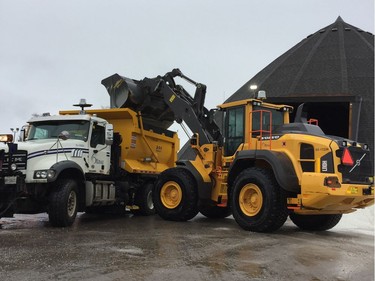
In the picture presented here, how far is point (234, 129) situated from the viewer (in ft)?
36.0

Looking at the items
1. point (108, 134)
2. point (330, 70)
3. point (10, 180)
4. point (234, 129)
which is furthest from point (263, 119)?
point (330, 70)

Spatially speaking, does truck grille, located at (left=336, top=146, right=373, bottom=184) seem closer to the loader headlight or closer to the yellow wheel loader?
the yellow wheel loader

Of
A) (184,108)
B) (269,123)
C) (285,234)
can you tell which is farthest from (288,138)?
(184,108)

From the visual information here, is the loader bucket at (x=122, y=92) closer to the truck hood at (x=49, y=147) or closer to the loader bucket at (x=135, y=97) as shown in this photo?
the loader bucket at (x=135, y=97)

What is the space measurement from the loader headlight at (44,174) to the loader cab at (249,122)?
425 cm

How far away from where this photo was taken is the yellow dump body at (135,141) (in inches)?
499

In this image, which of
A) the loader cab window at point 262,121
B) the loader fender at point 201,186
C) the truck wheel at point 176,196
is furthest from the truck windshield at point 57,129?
the loader cab window at point 262,121

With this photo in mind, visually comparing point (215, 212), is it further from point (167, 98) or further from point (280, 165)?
point (280, 165)

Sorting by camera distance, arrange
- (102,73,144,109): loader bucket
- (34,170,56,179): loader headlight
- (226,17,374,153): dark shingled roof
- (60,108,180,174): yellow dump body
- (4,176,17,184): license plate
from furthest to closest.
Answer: (226,17,374,153): dark shingled roof < (60,108,180,174): yellow dump body < (102,73,144,109): loader bucket < (34,170,56,179): loader headlight < (4,176,17,184): license plate

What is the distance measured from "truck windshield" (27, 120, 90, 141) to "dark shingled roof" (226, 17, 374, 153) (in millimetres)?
13702

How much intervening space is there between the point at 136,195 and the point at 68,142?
3.57 meters

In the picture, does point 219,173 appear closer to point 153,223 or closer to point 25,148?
point 153,223

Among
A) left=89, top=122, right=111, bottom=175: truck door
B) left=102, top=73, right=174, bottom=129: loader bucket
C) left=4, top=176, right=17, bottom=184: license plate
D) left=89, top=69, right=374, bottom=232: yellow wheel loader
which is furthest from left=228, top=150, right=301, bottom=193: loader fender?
left=4, top=176, right=17, bottom=184: license plate

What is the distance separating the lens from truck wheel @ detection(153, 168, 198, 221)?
11078mm
